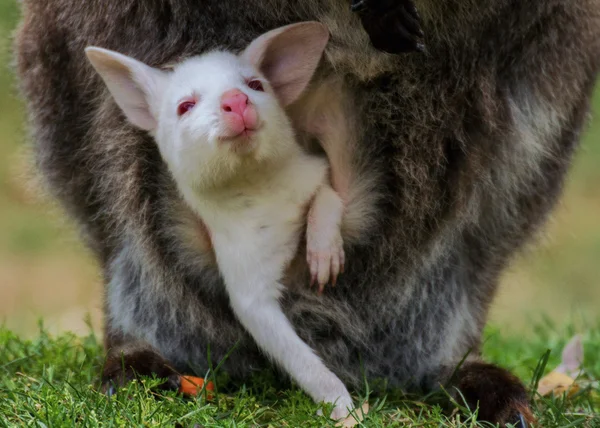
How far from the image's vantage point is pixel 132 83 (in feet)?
11.7

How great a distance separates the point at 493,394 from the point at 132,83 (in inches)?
58.5

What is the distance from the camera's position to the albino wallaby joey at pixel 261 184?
345 cm

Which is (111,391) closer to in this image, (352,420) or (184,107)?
(352,420)

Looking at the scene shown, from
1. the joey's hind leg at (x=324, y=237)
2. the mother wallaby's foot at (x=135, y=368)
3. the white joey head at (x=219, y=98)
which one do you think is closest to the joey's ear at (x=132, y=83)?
the white joey head at (x=219, y=98)

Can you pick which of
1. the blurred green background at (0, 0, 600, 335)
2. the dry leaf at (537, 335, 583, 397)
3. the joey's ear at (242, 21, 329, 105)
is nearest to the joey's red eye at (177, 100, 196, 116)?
the joey's ear at (242, 21, 329, 105)

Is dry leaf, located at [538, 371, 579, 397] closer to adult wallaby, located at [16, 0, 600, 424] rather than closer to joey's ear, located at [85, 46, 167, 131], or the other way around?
adult wallaby, located at [16, 0, 600, 424]

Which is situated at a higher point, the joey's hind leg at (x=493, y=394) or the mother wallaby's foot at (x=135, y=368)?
the mother wallaby's foot at (x=135, y=368)

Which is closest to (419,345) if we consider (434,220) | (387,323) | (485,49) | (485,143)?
(387,323)

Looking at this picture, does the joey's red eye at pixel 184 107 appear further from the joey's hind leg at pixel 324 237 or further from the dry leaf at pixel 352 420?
the dry leaf at pixel 352 420

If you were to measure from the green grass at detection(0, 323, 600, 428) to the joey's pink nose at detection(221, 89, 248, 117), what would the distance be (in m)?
0.88

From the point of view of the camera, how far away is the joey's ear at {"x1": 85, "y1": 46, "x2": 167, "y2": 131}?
3.53m

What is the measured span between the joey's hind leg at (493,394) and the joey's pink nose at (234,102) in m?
1.19

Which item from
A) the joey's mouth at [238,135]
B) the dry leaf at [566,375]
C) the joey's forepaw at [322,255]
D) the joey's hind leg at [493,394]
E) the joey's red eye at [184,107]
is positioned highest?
the joey's red eye at [184,107]

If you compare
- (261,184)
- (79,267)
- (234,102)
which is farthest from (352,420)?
(79,267)
